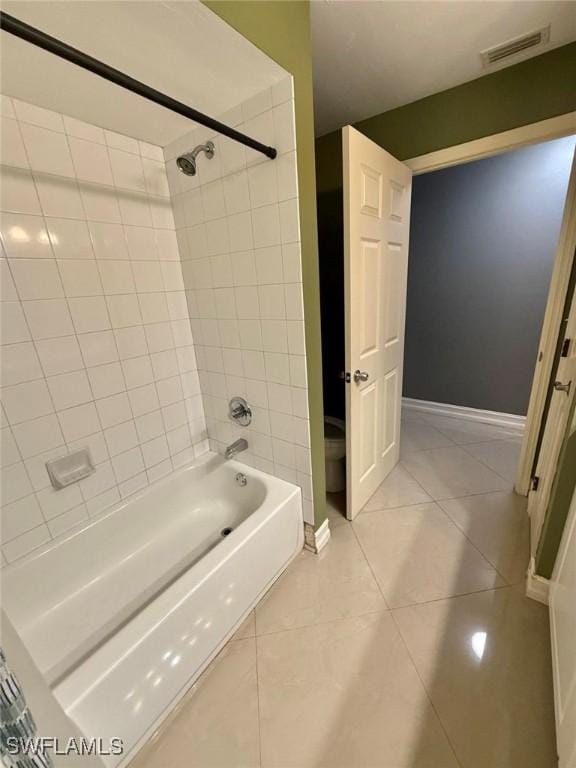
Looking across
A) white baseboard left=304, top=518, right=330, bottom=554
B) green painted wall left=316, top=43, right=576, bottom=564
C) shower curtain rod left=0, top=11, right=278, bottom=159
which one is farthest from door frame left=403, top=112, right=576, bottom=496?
shower curtain rod left=0, top=11, right=278, bottom=159

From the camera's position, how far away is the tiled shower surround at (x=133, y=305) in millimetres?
1169

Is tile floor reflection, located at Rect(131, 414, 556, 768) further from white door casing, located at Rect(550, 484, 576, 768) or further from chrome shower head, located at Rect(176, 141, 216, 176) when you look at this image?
chrome shower head, located at Rect(176, 141, 216, 176)

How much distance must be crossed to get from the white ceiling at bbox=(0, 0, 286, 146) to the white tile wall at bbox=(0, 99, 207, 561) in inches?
5.9

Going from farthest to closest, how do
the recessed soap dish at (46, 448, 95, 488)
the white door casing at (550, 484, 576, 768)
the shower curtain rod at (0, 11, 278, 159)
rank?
the recessed soap dish at (46, 448, 95, 488) → the white door casing at (550, 484, 576, 768) → the shower curtain rod at (0, 11, 278, 159)

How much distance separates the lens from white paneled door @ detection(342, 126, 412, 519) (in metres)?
1.40

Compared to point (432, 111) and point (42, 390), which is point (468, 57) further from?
point (42, 390)

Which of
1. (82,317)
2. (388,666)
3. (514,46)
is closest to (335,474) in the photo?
(388,666)

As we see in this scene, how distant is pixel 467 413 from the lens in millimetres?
2938

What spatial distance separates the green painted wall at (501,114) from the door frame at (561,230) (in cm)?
4

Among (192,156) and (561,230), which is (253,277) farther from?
(561,230)

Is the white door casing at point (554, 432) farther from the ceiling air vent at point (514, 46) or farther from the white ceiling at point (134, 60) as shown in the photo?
the white ceiling at point (134, 60)

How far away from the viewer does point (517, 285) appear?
8.16 ft

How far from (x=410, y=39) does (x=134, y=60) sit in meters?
1.13

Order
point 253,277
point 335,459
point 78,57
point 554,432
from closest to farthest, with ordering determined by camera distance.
Answer: 1. point 78,57
2. point 253,277
3. point 554,432
4. point 335,459
